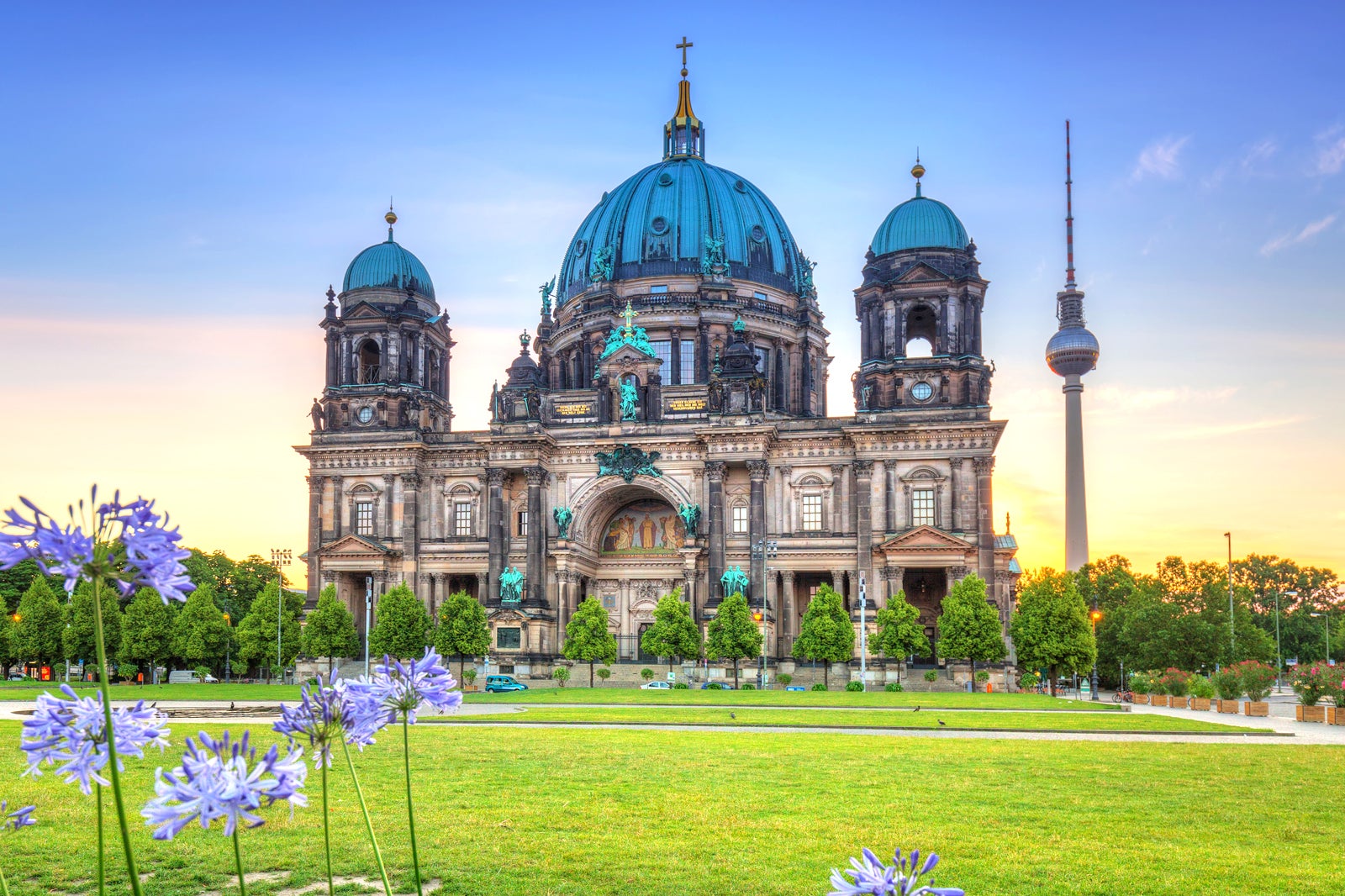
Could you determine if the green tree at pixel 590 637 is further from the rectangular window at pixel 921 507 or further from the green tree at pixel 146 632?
the green tree at pixel 146 632

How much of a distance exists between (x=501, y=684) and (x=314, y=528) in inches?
878

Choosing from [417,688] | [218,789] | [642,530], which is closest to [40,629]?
[642,530]

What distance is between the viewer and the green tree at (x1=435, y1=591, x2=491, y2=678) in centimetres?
7262

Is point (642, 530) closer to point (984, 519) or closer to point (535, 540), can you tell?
point (535, 540)

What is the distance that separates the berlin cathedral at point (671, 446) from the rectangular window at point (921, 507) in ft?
0.40

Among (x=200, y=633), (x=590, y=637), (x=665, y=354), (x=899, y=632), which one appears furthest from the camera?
(x=665, y=354)

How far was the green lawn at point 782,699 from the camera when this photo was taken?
161ft

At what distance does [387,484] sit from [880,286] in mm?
37354

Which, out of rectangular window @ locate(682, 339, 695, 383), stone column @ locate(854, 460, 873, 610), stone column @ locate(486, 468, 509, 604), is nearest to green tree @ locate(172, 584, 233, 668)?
stone column @ locate(486, 468, 509, 604)

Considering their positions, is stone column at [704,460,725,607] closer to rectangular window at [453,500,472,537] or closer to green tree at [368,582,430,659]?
rectangular window at [453,500,472,537]

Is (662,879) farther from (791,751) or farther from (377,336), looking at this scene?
(377,336)

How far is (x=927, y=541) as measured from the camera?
7425 cm

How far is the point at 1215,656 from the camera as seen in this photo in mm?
73562

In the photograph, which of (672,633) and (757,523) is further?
(757,523)
